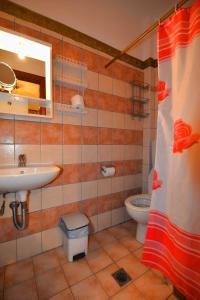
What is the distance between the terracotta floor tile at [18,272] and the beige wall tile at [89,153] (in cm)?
107

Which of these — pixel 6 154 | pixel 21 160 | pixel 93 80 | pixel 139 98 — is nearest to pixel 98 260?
pixel 21 160

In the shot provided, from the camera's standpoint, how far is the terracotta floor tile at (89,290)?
108 cm

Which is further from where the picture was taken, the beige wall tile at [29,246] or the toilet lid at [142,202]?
the toilet lid at [142,202]

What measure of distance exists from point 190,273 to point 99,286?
0.72m

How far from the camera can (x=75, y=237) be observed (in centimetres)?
140

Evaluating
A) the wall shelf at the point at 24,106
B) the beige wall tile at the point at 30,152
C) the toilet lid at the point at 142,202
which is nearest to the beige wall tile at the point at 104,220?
the toilet lid at the point at 142,202

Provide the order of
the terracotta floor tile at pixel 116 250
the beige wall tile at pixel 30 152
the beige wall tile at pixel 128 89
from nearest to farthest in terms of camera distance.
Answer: the beige wall tile at pixel 30 152 → the terracotta floor tile at pixel 116 250 → the beige wall tile at pixel 128 89

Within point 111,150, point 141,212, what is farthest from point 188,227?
point 111,150

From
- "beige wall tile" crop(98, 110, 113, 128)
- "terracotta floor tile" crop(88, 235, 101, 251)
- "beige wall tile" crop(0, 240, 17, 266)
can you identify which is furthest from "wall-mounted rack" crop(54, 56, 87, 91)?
"terracotta floor tile" crop(88, 235, 101, 251)

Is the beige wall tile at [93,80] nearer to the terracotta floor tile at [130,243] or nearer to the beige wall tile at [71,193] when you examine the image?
the beige wall tile at [71,193]

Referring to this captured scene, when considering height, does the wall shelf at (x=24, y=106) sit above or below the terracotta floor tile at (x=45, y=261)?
above

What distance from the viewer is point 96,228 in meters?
1.86

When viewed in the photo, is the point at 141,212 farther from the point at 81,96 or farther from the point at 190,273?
the point at 81,96

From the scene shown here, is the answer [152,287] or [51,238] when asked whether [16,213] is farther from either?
[152,287]
